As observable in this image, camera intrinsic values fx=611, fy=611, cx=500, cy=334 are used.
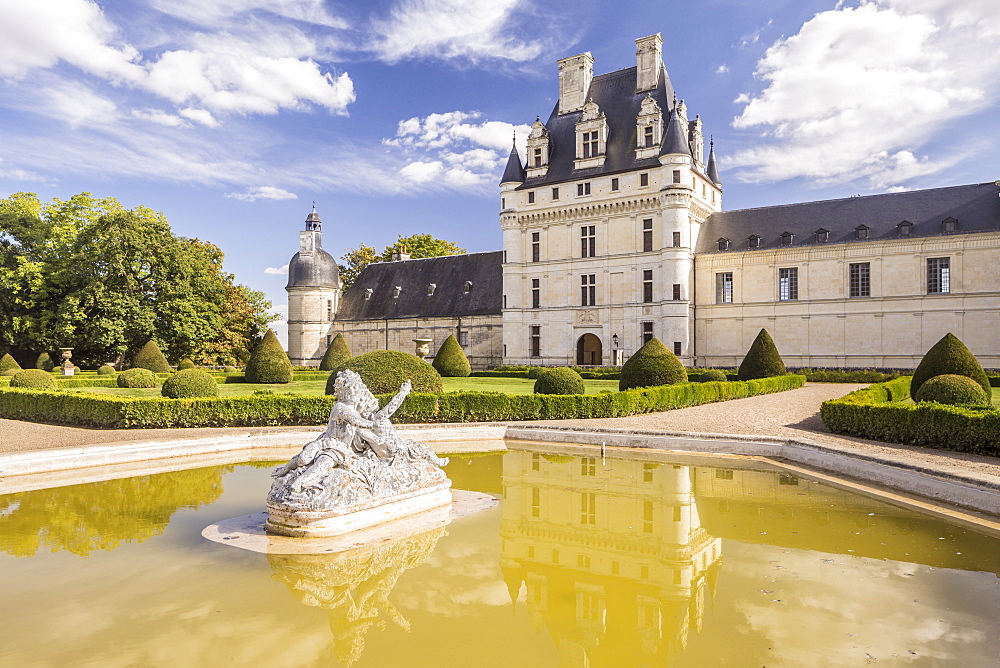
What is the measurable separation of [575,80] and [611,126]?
4668mm

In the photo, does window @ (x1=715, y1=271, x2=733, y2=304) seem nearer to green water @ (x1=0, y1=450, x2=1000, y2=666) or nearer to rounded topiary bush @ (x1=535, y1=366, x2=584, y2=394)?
rounded topiary bush @ (x1=535, y1=366, x2=584, y2=394)

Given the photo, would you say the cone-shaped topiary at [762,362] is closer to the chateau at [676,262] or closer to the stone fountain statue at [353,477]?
the chateau at [676,262]

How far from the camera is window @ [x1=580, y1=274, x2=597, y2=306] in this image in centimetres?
3669

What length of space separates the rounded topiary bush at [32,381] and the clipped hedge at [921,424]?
23604 millimetres

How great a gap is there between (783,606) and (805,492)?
4538 millimetres

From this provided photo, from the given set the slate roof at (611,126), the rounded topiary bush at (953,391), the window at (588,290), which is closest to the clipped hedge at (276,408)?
the rounded topiary bush at (953,391)

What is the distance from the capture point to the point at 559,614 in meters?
4.75

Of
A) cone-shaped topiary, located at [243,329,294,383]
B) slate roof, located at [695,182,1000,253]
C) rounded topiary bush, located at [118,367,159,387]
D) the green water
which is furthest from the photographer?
slate roof, located at [695,182,1000,253]

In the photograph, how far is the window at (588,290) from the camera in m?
36.7

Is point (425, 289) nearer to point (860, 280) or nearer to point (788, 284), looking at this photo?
point (788, 284)

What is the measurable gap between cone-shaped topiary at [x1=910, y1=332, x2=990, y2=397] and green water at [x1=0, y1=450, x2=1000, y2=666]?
1080 centimetres

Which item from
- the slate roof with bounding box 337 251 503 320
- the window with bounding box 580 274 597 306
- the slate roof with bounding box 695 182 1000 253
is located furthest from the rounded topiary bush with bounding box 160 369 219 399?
the slate roof with bounding box 695 182 1000 253

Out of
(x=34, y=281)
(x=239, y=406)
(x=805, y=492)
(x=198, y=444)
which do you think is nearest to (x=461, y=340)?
(x=34, y=281)

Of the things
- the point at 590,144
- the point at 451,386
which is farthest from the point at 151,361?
the point at 590,144
